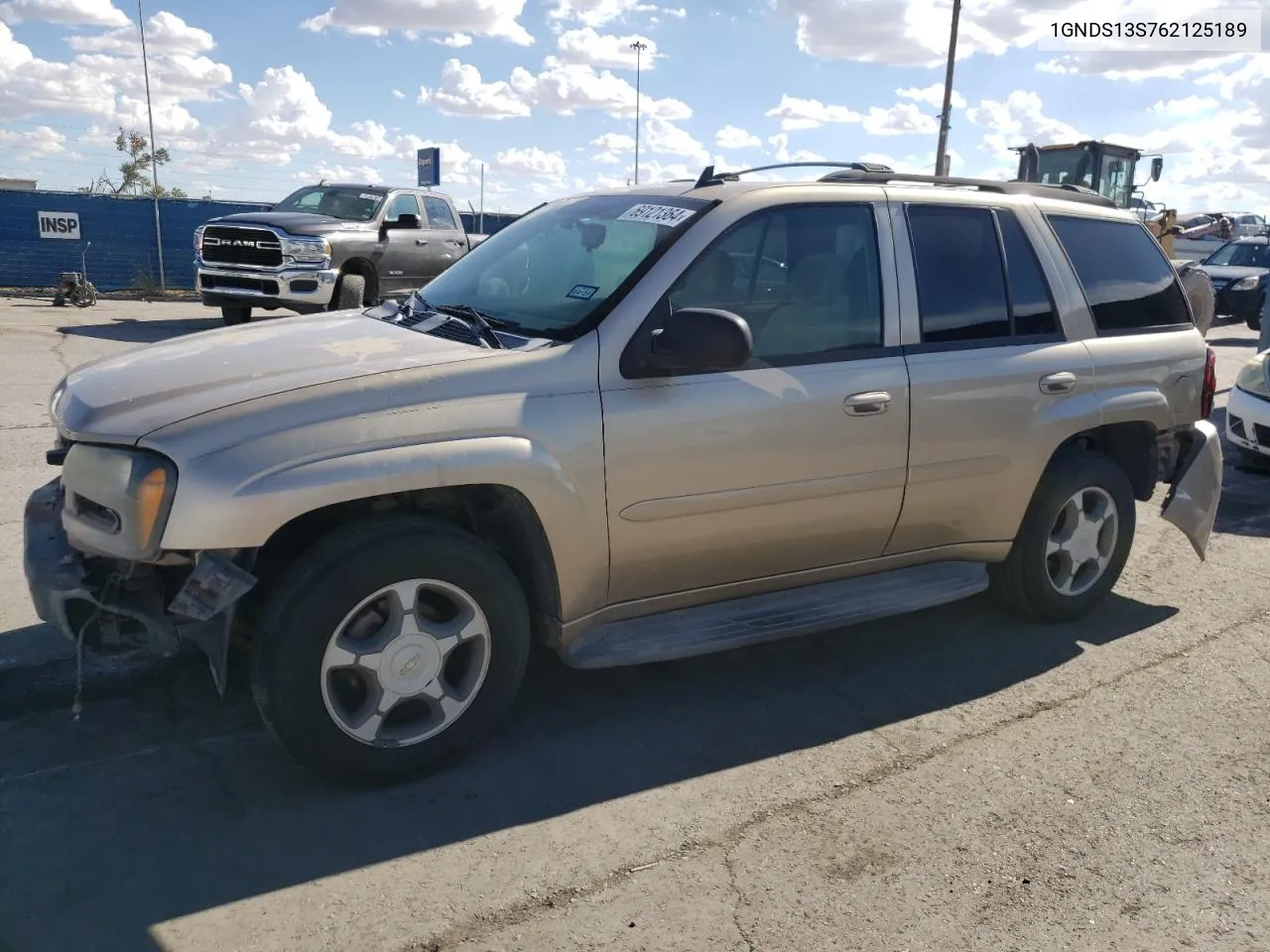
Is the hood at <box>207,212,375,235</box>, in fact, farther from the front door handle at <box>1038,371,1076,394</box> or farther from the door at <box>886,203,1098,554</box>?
the front door handle at <box>1038,371,1076,394</box>

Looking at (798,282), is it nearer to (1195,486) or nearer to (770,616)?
(770,616)

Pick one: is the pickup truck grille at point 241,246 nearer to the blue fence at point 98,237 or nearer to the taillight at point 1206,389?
the blue fence at point 98,237

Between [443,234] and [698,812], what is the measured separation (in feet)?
43.0

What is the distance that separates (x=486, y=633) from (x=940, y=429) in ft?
6.49

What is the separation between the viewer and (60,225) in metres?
19.6

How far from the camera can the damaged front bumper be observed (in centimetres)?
292

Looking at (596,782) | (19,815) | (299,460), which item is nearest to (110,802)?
(19,815)

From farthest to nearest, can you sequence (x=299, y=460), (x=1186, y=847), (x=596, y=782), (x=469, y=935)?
1. (x=596, y=782)
2. (x=1186, y=847)
3. (x=299, y=460)
4. (x=469, y=935)

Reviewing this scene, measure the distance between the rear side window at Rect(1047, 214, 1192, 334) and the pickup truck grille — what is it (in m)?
10.5

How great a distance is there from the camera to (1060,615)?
489cm

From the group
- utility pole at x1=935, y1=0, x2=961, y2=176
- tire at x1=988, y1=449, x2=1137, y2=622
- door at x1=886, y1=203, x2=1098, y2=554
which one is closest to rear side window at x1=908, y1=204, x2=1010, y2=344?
door at x1=886, y1=203, x2=1098, y2=554

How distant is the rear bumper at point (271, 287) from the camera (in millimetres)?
13109

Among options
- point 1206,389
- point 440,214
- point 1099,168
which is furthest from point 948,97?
point 1206,389

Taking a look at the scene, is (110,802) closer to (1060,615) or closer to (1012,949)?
(1012,949)
